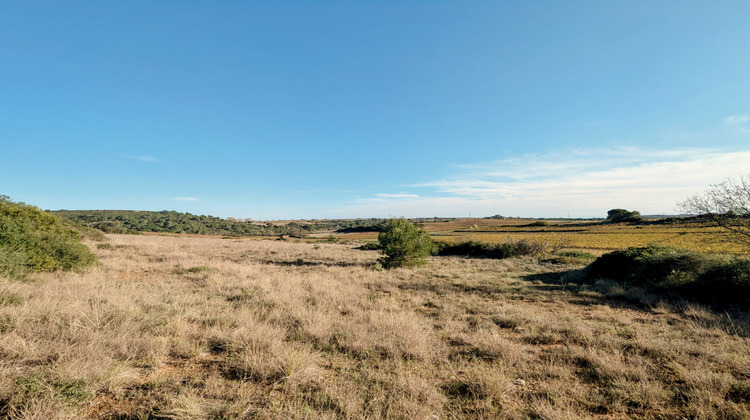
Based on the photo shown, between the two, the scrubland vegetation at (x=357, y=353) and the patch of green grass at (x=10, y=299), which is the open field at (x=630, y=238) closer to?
the scrubland vegetation at (x=357, y=353)

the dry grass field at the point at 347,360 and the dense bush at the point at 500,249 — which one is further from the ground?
the dry grass field at the point at 347,360

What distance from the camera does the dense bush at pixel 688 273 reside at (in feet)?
30.6

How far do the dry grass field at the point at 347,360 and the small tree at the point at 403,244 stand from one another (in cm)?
1079

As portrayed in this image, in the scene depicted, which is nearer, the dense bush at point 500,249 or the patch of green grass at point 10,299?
the patch of green grass at point 10,299

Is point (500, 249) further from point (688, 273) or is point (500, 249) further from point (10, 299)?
point (10, 299)

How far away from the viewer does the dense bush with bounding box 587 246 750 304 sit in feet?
30.6

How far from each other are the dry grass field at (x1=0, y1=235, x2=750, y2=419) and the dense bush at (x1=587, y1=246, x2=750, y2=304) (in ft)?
7.12

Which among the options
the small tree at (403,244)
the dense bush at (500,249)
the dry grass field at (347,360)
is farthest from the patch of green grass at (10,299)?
the dense bush at (500,249)

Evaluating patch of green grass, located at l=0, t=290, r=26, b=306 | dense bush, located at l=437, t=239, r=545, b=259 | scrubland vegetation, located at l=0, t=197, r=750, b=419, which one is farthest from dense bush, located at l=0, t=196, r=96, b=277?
dense bush, located at l=437, t=239, r=545, b=259

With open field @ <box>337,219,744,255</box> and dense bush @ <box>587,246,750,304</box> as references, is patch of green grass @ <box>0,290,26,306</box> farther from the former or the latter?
dense bush @ <box>587,246,750,304</box>

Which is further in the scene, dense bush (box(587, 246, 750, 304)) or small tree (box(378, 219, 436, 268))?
small tree (box(378, 219, 436, 268))

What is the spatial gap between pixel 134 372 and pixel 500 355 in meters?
6.15

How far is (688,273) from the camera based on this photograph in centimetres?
1128

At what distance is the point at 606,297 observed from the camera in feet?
37.4
